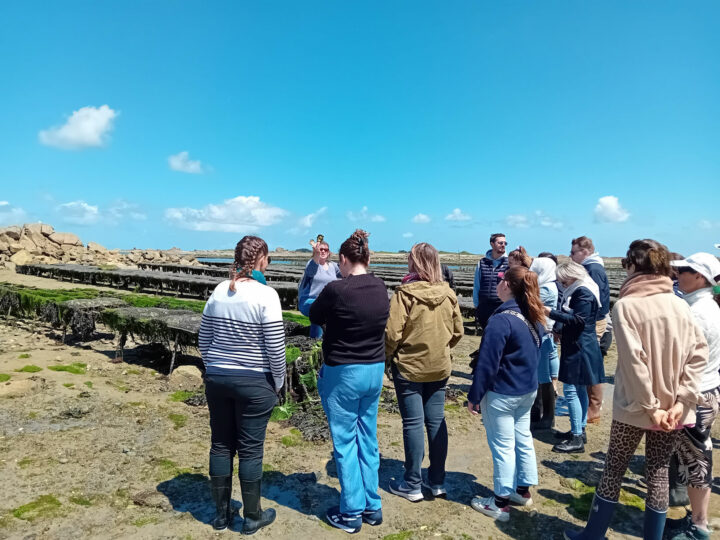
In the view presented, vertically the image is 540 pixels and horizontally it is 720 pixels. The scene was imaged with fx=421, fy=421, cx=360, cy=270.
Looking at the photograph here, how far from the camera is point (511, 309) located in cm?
269

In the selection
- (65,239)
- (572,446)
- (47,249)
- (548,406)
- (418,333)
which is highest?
(65,239)

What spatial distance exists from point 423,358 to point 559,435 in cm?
226

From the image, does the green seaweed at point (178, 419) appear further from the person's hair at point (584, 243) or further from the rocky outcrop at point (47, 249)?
the rocky outcrop at point (47, 249)

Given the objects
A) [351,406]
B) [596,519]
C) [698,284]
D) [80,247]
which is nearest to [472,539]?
[596,519]

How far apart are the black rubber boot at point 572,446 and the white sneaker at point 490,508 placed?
1.23 m

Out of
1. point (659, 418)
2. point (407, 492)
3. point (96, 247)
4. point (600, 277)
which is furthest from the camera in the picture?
point (96, 247)

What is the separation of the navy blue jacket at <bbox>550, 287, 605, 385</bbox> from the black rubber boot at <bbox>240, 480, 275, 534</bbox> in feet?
8.99

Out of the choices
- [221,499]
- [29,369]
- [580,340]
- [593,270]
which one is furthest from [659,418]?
[29,369]

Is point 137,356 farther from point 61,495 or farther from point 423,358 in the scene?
point 423,358

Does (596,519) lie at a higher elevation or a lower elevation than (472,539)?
higher

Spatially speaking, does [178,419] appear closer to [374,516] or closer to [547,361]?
[374,516]

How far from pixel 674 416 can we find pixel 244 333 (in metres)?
2.21

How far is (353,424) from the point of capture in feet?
8.20

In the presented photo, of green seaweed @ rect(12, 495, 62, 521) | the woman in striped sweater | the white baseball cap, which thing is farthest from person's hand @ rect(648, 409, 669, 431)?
green seaweed @ rect(12, 495, 62, 521)
